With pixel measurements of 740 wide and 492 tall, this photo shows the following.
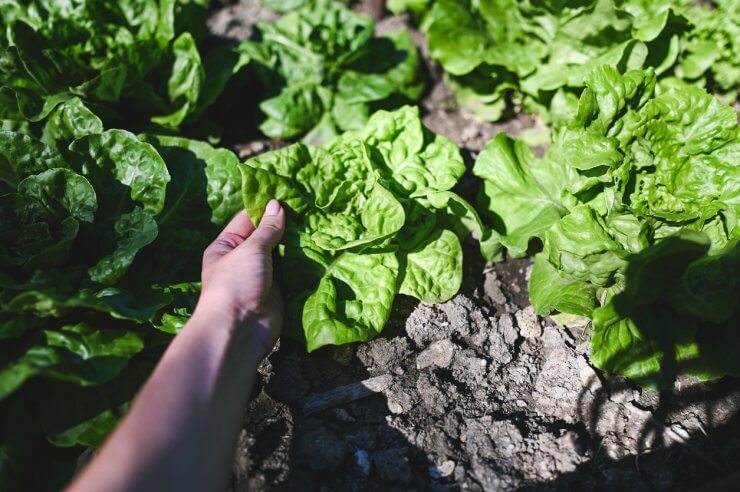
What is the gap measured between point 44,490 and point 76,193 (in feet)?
6.11

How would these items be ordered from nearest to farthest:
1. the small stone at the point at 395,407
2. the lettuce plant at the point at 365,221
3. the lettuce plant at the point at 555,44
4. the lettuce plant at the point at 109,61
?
the small stone at the point at 395,407 < the lettuce plant at the point at 365,221 < the lettuce plant at the point at 109,61 < the lettuce plant at the point at 555,44

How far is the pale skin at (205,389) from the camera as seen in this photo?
2.45 meters

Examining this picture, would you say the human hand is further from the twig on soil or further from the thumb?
the twig on soil

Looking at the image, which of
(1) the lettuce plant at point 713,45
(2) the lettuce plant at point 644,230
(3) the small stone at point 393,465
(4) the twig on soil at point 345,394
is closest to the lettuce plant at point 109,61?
(4) the twig on soil at point 345,394

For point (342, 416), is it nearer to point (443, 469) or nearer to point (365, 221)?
point (443, 469)

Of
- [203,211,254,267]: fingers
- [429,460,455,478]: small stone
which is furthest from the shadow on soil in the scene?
[203,211,254,267]: fingers

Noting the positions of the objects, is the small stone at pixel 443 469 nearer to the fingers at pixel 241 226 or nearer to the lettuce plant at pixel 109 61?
the fingers at pixel 241 226

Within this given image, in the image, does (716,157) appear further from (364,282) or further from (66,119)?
(66,119)

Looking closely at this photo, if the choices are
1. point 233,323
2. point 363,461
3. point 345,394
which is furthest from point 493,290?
point 233,323

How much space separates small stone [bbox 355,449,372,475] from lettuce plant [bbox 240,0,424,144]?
299cm

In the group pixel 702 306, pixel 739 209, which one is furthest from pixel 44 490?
pixel 739 209

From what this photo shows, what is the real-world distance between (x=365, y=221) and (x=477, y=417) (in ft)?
5.30

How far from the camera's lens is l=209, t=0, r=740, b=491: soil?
351cm

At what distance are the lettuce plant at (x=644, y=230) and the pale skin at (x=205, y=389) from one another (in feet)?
6.73
